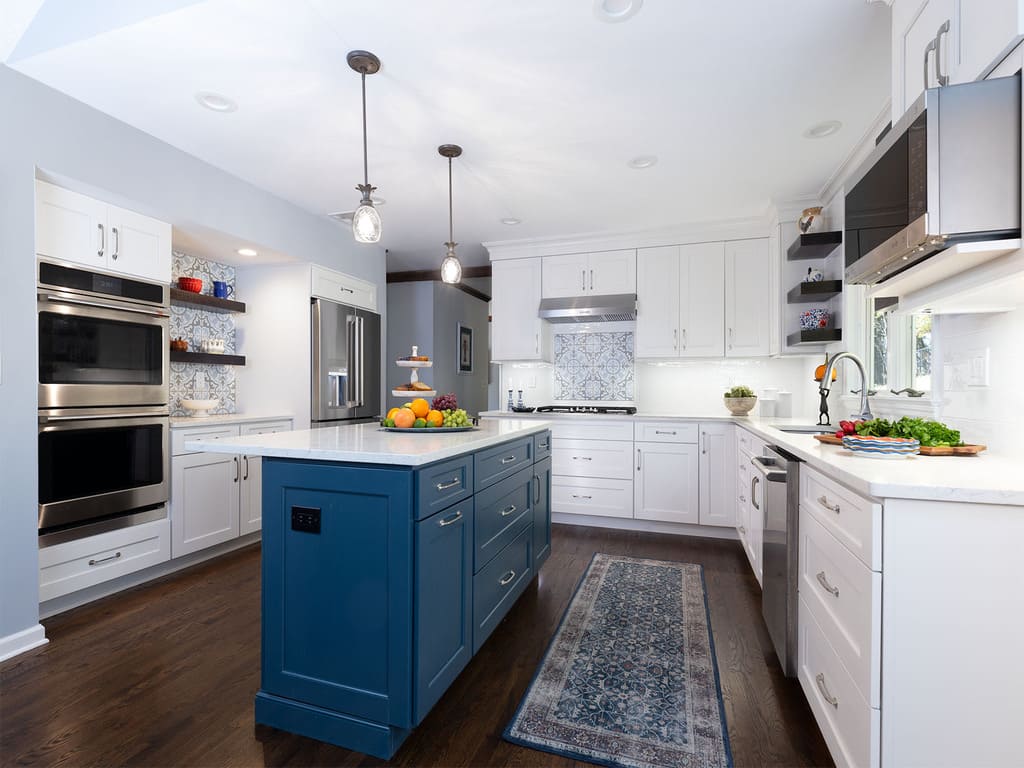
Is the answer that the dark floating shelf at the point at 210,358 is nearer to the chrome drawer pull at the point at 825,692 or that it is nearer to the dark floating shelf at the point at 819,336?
the chrome drawer pull at the point at 825,692

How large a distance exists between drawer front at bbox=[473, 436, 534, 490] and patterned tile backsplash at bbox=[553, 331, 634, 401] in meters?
2.32

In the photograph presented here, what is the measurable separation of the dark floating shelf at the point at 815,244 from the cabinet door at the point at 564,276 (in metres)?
1.69

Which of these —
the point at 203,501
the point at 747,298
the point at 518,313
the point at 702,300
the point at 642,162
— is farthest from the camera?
the point at 518,313

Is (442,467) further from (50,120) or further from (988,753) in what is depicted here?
(50,120)

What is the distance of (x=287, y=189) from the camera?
365 centimetres

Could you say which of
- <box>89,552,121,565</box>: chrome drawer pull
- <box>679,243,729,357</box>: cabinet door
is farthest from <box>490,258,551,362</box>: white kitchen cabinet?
<box>89,552,121,565</box>: chrome drawer pull

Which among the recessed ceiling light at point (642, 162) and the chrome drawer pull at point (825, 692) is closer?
the chrome drawer pull at point (825, 692)

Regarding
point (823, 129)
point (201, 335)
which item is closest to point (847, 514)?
point (823, 129)

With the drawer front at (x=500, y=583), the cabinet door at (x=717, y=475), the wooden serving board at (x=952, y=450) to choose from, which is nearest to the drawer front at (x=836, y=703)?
the wooden serving board at (x=952, y=450)

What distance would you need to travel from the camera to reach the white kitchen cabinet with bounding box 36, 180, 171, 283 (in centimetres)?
251

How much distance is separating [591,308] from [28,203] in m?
3.62

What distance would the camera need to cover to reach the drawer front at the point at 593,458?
165 inches

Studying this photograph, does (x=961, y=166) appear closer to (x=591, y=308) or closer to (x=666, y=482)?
(x=666, y=482)

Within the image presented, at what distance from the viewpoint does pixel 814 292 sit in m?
3.56
